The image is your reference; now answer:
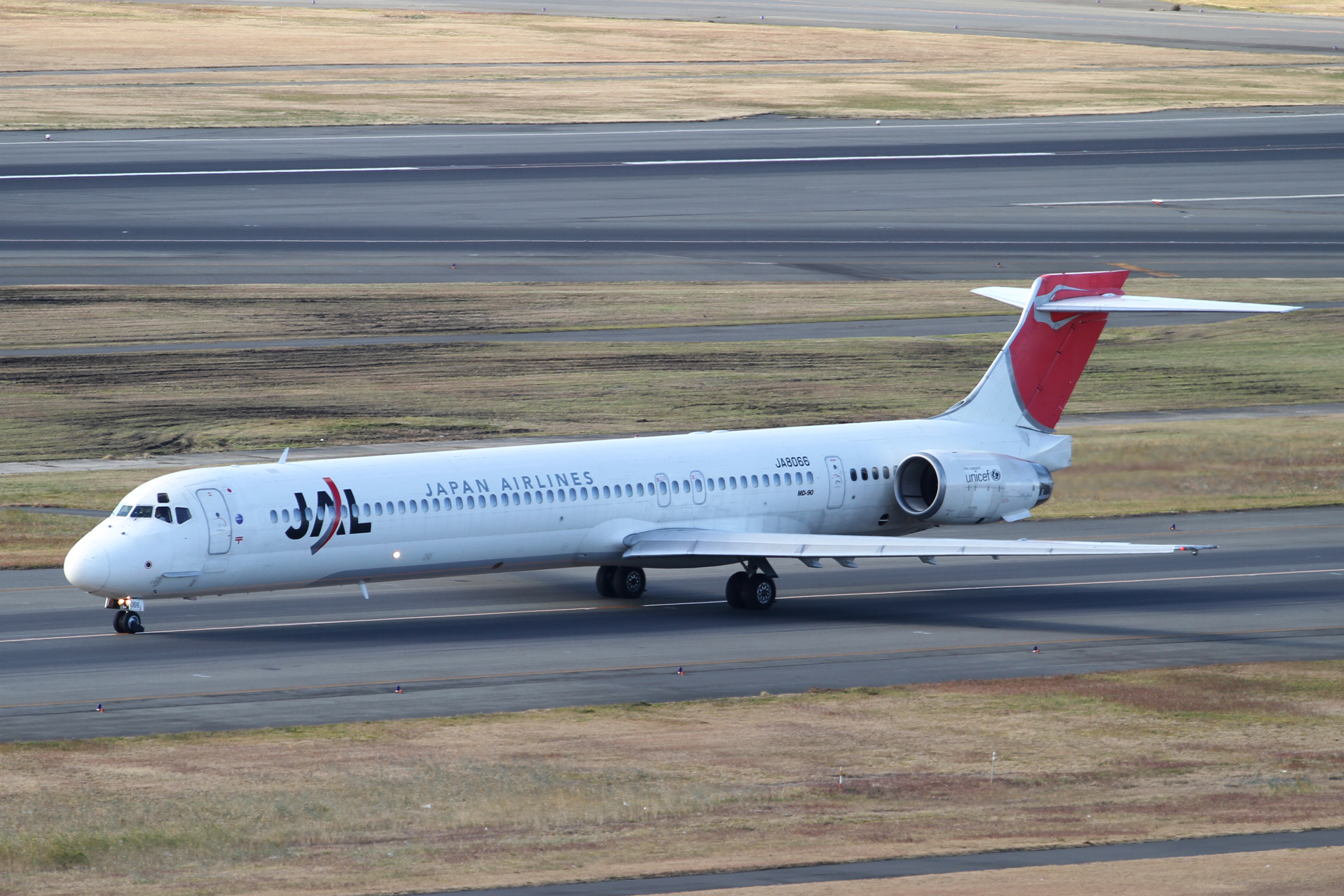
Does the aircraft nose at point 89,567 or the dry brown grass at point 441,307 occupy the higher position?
the dry brown grass at point 441,307

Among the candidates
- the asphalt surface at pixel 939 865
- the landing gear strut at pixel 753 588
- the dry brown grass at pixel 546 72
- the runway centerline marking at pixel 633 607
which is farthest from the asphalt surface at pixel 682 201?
the asphalt surface at pixel 939 865

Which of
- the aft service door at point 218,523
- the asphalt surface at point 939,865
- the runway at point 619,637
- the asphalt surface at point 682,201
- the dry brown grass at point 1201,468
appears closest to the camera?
the asphalt surface at point 939,865

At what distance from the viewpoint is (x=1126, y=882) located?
69.9ft

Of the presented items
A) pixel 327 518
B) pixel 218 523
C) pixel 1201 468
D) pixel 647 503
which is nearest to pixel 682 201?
pixel 1201 468

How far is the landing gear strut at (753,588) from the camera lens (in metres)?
39.7

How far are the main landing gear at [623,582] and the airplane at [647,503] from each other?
0.04 m

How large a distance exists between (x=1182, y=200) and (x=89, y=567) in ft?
236

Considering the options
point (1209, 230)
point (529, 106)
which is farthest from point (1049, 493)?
point (529, 106)

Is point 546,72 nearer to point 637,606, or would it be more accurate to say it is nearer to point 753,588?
point 637,606

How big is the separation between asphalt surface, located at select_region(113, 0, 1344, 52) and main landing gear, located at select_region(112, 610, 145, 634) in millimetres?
115057

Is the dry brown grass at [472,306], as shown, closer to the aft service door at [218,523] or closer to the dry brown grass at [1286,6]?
the aft service door at [218,523]

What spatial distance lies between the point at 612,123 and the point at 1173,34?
5471cm

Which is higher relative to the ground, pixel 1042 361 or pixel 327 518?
pixel 1042 361

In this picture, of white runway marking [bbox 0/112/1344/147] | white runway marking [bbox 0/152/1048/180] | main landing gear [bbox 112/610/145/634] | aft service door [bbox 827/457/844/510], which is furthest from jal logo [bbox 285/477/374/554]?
white runway marking [bbox 0/112/1344/147]
